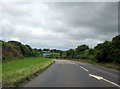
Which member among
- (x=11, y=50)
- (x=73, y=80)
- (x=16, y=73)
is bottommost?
(x=73, y=80)

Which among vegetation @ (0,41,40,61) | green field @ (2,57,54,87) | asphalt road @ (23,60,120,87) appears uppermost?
vegetation @ (0,41,40,61)

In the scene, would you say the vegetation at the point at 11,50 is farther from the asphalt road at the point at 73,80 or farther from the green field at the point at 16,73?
the asphalt road at the point at 73,80

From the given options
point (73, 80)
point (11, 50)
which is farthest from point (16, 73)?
point (11, 50)

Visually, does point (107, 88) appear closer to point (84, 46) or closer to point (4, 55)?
point (4, 55)

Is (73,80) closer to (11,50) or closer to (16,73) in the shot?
(16,73)

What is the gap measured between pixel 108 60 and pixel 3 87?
34.0 meters

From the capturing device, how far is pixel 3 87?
9367 millimetres

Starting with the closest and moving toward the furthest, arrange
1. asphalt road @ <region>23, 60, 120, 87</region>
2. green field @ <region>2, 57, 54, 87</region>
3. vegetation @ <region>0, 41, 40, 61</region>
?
1. green field @ <region>2, 57, 54, 87</region>
2. asphalt road @ <region>23, 60, 120, 87</region>
3. vegetation @ <region>0, 41, 40, 61</region>

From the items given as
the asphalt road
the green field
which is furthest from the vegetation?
the asphalt road

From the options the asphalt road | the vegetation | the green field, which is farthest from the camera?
the vegetation

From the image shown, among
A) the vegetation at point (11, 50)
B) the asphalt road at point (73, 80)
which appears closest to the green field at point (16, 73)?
the asphalt road at point (73, 80)

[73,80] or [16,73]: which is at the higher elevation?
[16,73]

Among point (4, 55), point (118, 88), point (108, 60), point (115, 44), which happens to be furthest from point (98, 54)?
point (118, 88)

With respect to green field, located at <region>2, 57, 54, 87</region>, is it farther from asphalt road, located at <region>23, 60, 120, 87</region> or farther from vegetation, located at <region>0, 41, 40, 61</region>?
vegetation, located at <region>0, 41, 40, 61</region>
